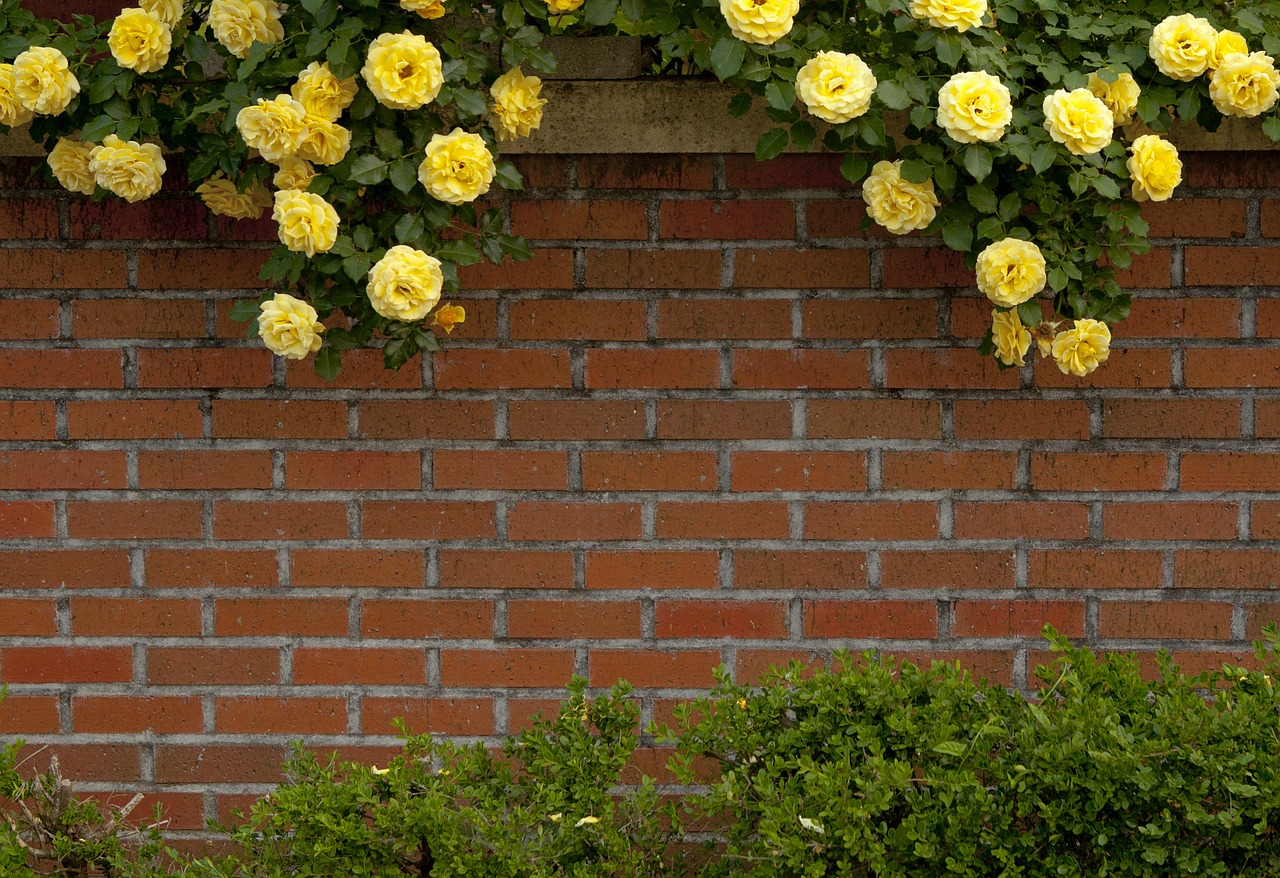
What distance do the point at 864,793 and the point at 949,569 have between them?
0.74 metres

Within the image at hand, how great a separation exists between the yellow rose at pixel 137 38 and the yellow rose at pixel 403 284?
0.58m

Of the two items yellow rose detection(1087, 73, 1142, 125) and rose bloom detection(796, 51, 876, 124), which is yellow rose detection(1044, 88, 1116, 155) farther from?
rose bloom detection(796, 51, 876, 124)

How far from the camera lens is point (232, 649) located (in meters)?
2.38

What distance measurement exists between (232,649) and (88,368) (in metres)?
0.66

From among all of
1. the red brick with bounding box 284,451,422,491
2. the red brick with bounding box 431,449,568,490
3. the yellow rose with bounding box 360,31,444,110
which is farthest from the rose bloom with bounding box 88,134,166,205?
the red brick with bounding box 431,449,568,490

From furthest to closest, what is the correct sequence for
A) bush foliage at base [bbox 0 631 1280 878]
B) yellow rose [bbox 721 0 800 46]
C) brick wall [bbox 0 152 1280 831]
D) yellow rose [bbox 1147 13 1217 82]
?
brick wall [bbox 0 152 1280 831] → yellow rose [bbox 1147 13 1217 82] → yellow rose [bbox 721 0 800 46] → bush foliage at base [bbox 0 631 1280 878]

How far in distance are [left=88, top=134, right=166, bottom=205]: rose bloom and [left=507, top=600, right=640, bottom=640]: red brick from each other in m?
1.09

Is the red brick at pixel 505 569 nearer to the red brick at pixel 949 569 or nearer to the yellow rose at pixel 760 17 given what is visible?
the red brick at pixel 949 569

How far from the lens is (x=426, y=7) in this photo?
1.87 meters

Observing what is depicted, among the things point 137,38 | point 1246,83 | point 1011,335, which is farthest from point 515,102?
point 1246,83

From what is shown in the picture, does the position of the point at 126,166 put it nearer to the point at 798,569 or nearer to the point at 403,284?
the point at 403,284

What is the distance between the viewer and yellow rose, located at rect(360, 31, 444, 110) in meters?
1.85

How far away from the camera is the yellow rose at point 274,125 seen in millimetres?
1853

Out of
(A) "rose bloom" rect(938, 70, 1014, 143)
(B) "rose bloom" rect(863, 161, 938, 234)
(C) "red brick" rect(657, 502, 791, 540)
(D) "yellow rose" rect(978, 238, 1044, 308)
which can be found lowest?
(C) "red brick" rect(657, 502, 791, 540)
